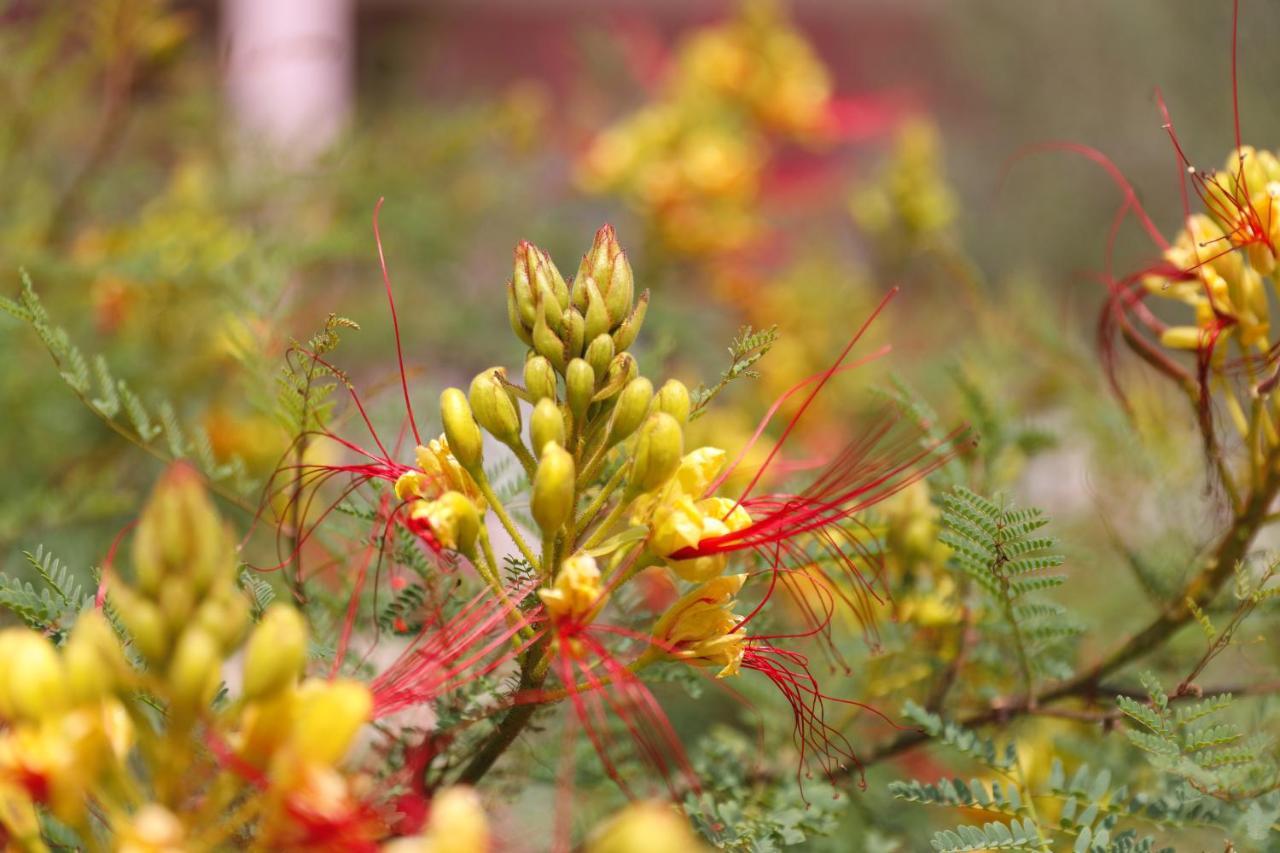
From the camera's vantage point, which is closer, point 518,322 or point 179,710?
point 179,710

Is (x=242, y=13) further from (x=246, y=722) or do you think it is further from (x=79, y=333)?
(x=246, y=722)

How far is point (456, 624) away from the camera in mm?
911

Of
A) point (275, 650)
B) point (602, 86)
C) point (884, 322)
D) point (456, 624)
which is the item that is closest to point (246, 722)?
point (275, 650)

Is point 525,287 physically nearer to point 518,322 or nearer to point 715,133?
point 518,322

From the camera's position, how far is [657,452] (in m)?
0.83

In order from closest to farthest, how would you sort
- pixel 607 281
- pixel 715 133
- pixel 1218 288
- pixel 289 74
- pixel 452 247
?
pixel 607 281 < pixel 1218 288 < pixel 715 133 < pixel 452 247 < pixel 289 74

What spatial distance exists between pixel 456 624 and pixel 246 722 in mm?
251

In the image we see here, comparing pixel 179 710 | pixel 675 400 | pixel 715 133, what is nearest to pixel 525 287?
pixel 675 400

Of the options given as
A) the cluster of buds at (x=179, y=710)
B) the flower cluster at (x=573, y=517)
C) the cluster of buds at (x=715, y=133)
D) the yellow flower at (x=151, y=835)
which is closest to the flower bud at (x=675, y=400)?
the flower cluster at (x=573, y=517)

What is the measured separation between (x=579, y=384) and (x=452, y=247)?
1.85 meters

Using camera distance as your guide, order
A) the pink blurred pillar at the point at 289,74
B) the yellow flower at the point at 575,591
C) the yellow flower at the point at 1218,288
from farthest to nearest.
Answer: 1. the pink blurred pillar at the point at 289,74
2. the yellow flower at the point at 1218,288
3. the yellow flower at the point at 575,591

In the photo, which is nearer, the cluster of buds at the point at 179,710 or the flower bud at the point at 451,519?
the cluster of buds at the point at 179,710

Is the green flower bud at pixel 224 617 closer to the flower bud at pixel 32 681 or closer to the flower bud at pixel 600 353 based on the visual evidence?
the flower bud at pixel 32 681

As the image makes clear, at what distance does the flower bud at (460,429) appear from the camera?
2.82 ft
